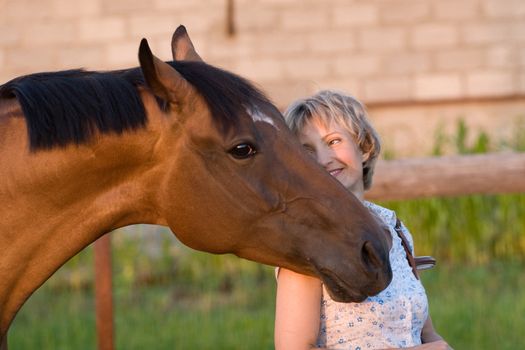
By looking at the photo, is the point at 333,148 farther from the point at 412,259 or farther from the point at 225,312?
the point at 225,312

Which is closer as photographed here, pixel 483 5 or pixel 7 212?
pixel 7 212

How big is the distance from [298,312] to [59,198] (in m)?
0.75

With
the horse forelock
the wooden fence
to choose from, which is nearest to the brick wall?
the wooden fence

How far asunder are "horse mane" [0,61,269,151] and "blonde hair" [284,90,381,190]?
252 millimetres

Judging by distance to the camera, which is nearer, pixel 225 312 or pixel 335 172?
pixel 335 172

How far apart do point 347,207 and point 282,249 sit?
222 millimetres

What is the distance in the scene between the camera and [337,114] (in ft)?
10.4

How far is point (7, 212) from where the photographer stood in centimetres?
296

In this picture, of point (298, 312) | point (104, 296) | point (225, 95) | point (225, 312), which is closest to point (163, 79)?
point (225, 95)

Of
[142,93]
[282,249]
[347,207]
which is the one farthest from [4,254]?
[347,207]

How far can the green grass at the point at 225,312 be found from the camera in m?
6.38

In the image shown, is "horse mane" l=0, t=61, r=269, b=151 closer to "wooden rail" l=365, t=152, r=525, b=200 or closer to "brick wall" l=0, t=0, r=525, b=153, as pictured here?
"wooden rail" l=365, t=152, r=525, b=200

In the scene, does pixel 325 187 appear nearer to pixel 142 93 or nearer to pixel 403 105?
pixel 142 93

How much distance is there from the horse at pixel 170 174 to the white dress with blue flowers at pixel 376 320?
12cm
